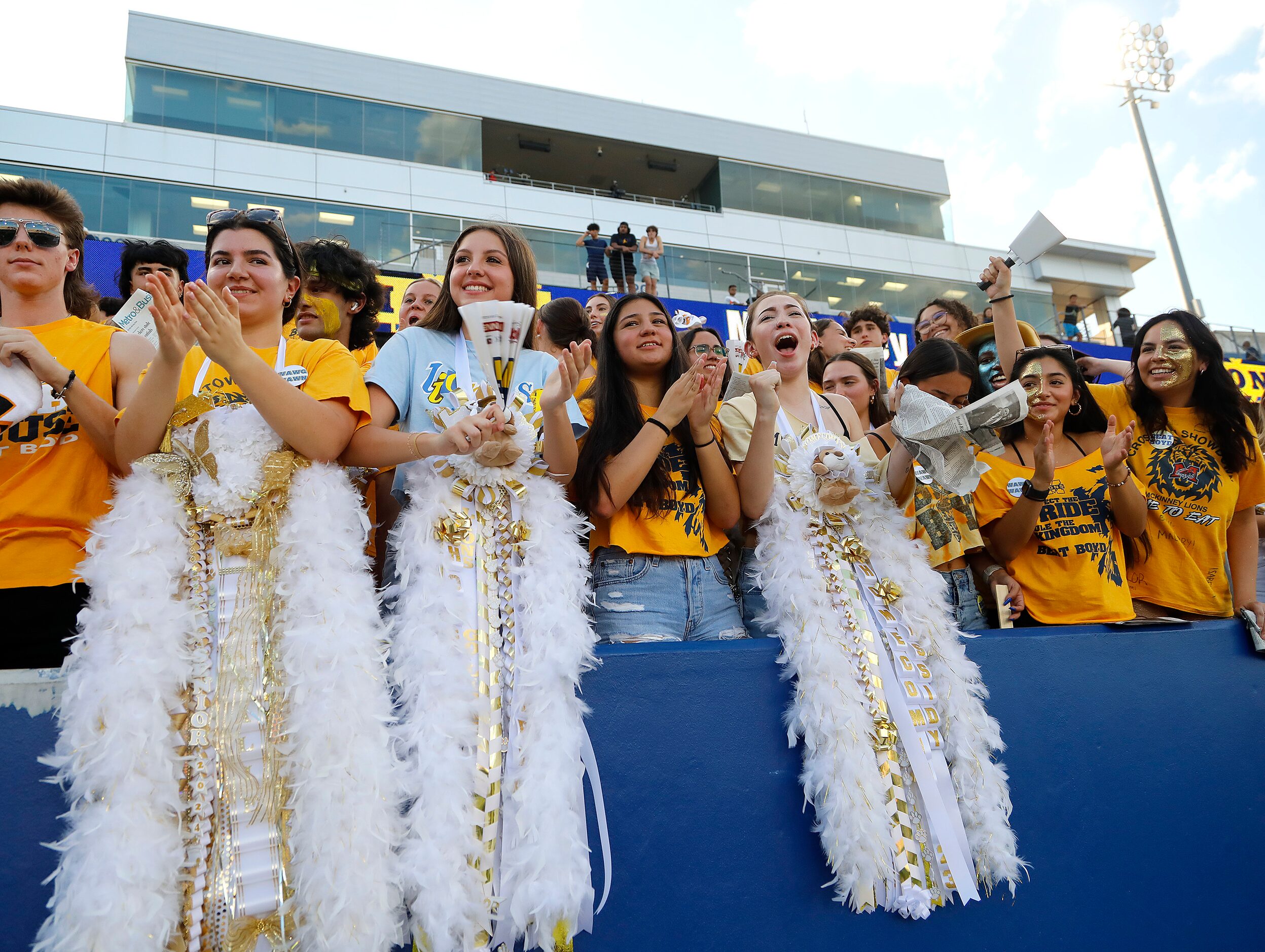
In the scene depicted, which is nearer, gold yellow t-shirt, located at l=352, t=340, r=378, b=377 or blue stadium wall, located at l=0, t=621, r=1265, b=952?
blue stadium wall, located at l=0, t=621, r=1265, b=952

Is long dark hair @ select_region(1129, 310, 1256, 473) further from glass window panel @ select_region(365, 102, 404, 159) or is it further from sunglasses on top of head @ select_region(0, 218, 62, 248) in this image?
glass window panel @ select_region(365, 102, 404, 159)

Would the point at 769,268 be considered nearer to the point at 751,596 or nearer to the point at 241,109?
the point at 241,109

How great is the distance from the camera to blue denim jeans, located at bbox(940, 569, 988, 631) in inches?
117

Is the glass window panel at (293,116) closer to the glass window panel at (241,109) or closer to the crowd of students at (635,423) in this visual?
the glass window panel at (241,109)

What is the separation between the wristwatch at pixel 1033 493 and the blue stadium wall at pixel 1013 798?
48cm

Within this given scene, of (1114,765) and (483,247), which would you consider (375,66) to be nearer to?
(483,247)

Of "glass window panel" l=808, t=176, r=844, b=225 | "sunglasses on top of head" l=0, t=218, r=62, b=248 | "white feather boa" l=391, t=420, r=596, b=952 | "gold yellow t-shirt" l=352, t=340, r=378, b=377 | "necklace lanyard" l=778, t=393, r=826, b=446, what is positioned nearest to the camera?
"white feather boa" l=391, t=420, r=596, b=952

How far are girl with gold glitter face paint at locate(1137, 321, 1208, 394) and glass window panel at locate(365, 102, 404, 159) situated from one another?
1969 centimetres

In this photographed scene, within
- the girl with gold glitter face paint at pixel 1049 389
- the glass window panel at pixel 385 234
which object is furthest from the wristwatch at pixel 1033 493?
the glass window panel at pixel 385 234

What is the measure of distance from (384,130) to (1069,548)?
20931 millimetres

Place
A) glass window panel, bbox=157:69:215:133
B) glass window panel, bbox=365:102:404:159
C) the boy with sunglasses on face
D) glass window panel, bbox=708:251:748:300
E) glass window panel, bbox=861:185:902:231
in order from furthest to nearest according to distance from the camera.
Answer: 1. glass window panel, bbox=861:185:902:231
2. glass window panel, bbox=365:102:404:159
3. glass window panel, bbox=157:69:215:133
4. glass window panel, bbox=708:251:748:300
5. the boy with sunglasses on face

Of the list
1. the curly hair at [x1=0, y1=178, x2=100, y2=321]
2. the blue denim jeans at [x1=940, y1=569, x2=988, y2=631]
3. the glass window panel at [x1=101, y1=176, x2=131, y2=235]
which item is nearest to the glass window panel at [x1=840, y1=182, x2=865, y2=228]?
the glass window panel at [x1=101, y1=176, x2=131, y2=235]

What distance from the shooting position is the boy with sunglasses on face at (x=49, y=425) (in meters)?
1.95

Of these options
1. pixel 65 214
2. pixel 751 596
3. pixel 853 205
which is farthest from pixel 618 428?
pixel 853 205
